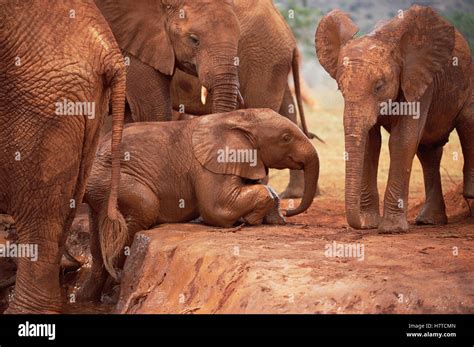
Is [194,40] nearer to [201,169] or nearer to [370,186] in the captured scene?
[201,169]

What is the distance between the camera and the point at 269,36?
8.91 metres

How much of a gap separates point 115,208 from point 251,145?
5.06 feet

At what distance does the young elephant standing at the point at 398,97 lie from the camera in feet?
21.9

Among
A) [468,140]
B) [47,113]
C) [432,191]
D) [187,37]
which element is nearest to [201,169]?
[187,37]

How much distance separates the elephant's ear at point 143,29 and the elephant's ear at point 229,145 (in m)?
0.70

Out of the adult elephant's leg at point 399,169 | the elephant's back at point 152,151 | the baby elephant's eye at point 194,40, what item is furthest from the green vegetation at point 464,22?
the elephant's back at point 152,151

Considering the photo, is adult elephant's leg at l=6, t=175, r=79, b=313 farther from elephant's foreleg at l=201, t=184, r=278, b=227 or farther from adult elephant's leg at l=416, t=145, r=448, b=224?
adult elephant's leg at l=416, t=145, r=448, b=224

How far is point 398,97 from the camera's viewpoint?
7.03 m

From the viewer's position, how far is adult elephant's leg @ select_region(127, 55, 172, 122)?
26.0ft

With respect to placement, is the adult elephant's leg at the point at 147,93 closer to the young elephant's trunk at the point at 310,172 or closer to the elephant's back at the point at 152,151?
the elephant's back at the point at 152,151

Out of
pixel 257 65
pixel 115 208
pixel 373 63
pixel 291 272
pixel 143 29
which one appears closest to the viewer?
pixel 291 272

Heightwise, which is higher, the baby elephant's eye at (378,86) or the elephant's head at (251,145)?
the baby elephant's eye at (378,86)

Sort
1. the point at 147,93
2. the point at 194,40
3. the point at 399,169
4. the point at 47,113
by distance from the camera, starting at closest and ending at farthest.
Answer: the point at 47,113 < the point at 399,169 < the point at 194,40 < the point at 147,93
